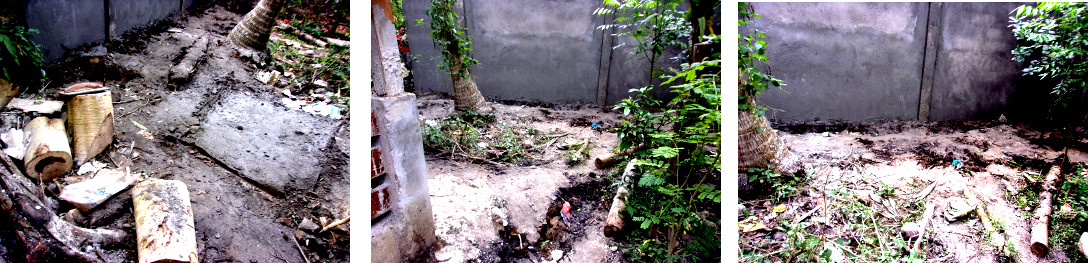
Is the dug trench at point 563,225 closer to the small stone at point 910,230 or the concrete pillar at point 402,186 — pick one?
the concrete pillar at point 402,186

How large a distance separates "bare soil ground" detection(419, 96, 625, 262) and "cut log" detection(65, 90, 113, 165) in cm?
112

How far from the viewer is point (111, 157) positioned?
156 cm

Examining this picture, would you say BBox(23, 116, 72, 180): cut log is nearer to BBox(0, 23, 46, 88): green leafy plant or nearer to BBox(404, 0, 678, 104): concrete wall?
BBox(0, 23, 46, 88): green leafy plant

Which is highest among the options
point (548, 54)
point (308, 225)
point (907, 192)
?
point (548, 54)

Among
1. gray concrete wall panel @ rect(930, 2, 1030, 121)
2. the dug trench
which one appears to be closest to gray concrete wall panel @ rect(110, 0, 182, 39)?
the dug trench

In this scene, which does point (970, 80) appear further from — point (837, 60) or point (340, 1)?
point (340, 1)

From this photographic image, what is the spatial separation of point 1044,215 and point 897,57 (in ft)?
3.61

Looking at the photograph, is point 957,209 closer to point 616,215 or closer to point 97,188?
point 616,215

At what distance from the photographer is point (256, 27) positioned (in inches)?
70.8

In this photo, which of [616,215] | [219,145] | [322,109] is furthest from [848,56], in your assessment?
[219,145]

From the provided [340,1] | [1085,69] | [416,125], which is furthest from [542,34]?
[1085,69]

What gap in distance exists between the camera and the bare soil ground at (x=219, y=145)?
5.18 feet

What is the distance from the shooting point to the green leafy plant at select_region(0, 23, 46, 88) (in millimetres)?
1577

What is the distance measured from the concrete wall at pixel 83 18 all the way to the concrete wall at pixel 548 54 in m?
1.12
